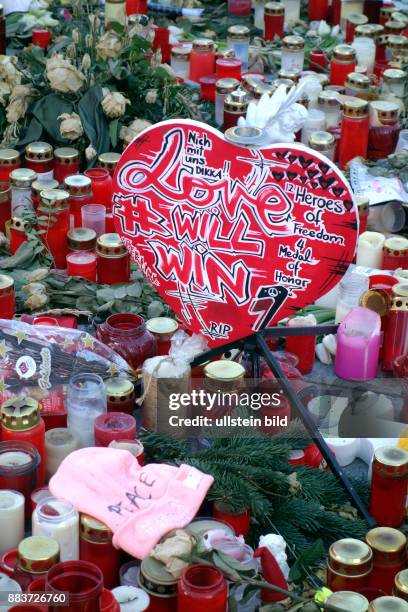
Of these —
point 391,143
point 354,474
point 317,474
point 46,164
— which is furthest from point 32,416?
point 391,143

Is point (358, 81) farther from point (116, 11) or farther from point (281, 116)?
point (281, 116)

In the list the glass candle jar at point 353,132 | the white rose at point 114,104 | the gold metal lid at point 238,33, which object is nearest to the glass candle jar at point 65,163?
the white rose at point 114,104

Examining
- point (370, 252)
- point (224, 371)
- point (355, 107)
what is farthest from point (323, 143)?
point (224, 371)

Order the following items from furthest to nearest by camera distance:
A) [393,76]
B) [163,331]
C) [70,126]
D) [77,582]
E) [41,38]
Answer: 1. [41,38]
2. [393,76]
3. [70,126]
4. [163,331]
5. [77,582]

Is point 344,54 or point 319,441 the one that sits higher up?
point 344,54

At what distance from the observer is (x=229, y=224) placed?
8.12ft

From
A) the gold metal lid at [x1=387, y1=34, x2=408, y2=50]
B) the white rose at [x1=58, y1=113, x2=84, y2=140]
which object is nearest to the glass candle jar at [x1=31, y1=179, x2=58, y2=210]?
the white rose at [x1=58, y1=113, x2=84, y2=140]

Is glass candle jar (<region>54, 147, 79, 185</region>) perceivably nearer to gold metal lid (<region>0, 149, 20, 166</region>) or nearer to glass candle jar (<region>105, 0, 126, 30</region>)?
gold metal lid (<region>0, 149, 20, 166</region>)

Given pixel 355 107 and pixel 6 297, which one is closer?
pixel 6 297

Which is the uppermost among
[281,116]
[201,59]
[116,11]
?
[281,116]

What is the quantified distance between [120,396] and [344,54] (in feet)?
7.83

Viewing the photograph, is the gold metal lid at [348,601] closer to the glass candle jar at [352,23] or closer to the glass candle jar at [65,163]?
the glass candle jar at [65,163]

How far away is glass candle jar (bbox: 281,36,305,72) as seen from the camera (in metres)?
4.49

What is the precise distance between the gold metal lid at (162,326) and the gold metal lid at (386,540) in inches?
31.7
